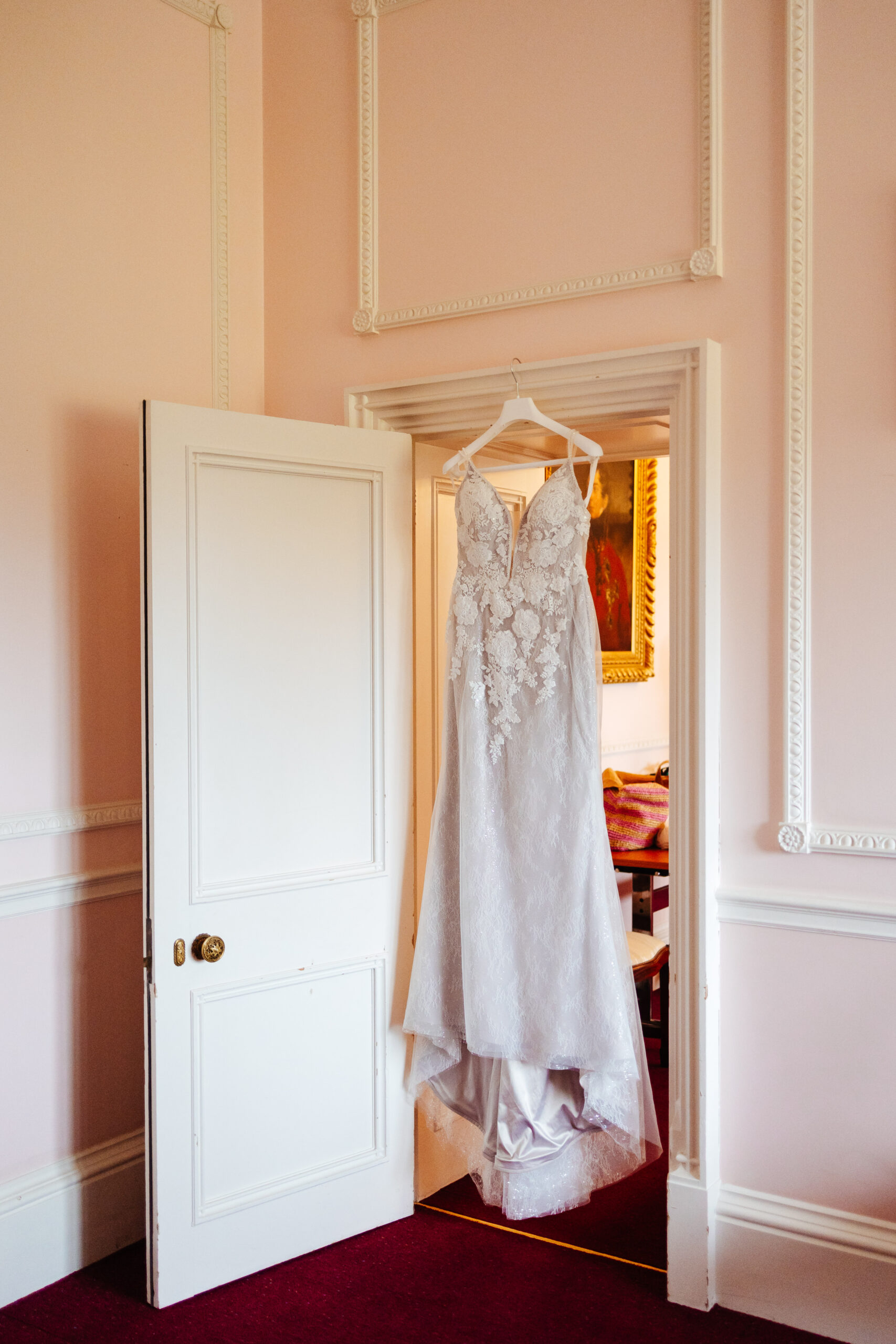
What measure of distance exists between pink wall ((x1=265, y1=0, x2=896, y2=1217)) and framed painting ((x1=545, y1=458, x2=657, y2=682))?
258 centimetres

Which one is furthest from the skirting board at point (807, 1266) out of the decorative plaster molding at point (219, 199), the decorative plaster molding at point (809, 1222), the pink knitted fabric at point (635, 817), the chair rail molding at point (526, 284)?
the decorative plaster molding at point (219, 199)

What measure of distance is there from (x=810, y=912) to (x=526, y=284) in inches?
68.1

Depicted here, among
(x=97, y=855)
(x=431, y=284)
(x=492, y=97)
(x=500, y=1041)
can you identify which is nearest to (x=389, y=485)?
(x=431, y=284)

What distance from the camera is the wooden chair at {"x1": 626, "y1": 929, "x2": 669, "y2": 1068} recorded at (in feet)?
13.0

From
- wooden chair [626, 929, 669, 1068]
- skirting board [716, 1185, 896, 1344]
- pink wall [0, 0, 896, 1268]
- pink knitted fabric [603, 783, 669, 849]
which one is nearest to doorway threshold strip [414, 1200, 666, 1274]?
skirting board [716, 1185, 896, 1344]

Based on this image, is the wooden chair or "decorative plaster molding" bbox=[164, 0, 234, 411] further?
the wooden chair

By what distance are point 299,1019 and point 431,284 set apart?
2.01 m

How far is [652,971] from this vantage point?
4.02 m

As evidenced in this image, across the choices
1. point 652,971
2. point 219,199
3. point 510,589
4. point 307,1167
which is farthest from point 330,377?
point 652,971

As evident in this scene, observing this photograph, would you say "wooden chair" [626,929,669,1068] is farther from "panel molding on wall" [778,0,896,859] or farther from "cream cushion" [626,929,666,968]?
"panel molding on wall" [778,0,896,859]

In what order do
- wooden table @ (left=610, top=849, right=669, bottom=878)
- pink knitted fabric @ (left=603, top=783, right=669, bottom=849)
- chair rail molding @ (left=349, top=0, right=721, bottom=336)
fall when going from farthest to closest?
pink knitted fabric @ (left=603, top=783, right=669, bottom=849) < wooden table @ (left=610, top=849, right=669, bottom=878) < chair rail molding @ (left=349, top=0, right=721, bottom=336)

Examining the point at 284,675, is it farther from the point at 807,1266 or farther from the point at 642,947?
the point at 642,947

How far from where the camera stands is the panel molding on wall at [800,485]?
238 centimetres

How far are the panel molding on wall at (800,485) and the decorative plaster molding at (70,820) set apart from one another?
1710 millimetres
